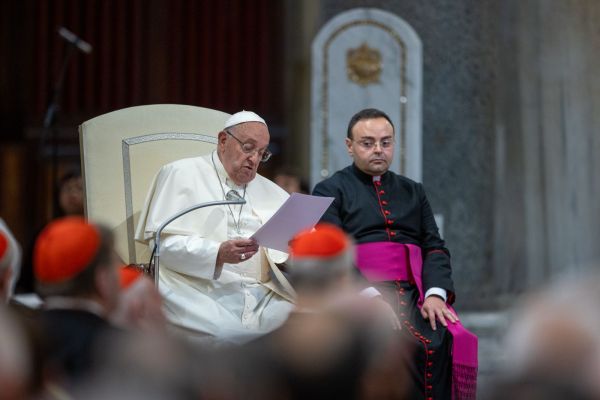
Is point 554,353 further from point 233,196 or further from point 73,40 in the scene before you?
point 73,40

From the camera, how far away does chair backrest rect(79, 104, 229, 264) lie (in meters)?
5.07

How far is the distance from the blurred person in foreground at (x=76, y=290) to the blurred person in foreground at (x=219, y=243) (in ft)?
5.10

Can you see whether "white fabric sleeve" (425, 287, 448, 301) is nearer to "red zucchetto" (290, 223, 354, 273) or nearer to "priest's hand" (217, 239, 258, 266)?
"priest's hand" (217, 239, 258, 266)

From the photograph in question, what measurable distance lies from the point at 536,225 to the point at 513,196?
0.28 meters

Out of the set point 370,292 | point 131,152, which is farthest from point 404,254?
point 131,152

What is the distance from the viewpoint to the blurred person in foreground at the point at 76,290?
2.78 m

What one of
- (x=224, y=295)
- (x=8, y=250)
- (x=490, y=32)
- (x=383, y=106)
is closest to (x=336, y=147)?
(x=383, y=106)

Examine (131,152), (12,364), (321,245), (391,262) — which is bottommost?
(391,262)

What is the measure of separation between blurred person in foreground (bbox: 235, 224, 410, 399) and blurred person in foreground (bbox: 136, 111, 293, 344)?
5.68 feet

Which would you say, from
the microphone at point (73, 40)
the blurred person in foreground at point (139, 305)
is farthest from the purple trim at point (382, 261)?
the microphone at point (73, 40)

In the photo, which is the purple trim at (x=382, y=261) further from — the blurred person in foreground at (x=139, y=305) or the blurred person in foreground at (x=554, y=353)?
the blurred person in foreground at (x=554, y=353)

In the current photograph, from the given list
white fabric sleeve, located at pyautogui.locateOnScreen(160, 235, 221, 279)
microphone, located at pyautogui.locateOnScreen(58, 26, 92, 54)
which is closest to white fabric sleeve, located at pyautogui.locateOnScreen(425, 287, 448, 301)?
white fabric sleeve, located at pyautogui.locateOnScreen(160, 235, 221, 279)

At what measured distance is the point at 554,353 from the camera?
2.27m

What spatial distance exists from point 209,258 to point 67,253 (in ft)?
5.80
